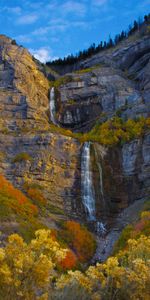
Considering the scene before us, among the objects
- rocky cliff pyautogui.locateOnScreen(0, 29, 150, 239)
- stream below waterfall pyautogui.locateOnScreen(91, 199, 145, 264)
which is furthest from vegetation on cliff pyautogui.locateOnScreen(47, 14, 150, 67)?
stream below waterfall pyautogui.locateOnScreen(91, 199, 145, 264)

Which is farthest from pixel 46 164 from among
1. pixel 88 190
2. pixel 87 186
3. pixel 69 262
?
pixel 69 262

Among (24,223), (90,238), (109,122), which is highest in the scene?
(109,122)

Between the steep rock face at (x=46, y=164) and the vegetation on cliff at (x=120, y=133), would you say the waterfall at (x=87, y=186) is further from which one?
the vegetation on cliff at (x=120, y=133)

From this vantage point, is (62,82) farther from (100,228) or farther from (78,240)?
(78,240)

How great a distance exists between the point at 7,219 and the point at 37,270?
22016 mm

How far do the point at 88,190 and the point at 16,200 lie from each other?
9.55 m

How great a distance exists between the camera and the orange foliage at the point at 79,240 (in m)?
33.5

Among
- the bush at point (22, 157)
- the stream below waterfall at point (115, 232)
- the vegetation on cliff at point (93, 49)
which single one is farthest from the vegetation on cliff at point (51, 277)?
the vegetation on cliff at point (93, 49)

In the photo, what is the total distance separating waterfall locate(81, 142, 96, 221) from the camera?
40.4 metres

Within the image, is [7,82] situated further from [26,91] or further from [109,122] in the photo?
[109,122]

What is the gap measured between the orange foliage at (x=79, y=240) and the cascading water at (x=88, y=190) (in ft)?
9.16

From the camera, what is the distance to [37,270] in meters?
9.59

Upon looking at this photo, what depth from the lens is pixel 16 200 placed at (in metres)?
35.4

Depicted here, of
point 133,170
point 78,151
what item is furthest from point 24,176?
point 133,170
